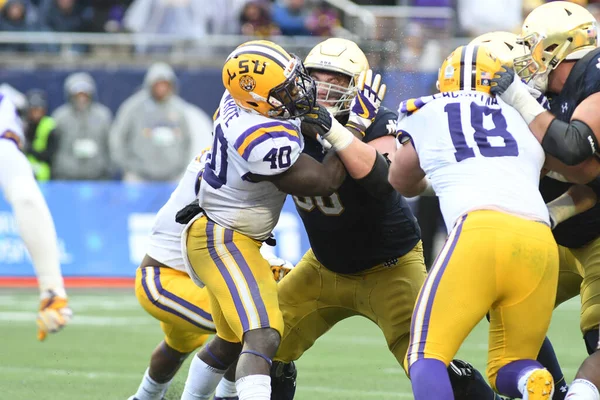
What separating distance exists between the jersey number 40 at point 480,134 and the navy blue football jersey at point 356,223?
0.72 m

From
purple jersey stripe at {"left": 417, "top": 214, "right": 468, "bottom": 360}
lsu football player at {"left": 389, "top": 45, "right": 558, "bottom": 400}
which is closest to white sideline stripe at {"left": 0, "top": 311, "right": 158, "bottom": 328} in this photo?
lsu football player at {"left": 389, "top": 45, "right": 558, "bottom": 400}

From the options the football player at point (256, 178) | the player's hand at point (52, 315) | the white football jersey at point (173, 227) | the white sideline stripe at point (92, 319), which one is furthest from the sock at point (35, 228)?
the white sideline stripe at point (92, 319)

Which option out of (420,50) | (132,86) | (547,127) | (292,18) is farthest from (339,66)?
(292,18)

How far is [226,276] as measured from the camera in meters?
4.63

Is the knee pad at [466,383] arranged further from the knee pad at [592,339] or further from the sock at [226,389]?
the sock at [226,389]

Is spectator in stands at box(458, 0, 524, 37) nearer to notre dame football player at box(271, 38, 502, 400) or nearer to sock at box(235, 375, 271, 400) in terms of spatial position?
notre dame football player at box(271, 38, 502, 400)

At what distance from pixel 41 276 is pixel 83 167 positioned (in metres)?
7.00

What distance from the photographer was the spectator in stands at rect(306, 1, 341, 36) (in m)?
13.1

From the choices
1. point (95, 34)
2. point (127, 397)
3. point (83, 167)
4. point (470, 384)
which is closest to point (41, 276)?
point (127, 397)

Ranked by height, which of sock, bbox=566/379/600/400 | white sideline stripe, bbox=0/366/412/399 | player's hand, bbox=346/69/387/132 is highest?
player's hand, bbox=346/69/387/132

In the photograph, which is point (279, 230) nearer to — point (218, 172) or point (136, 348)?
point (136, 348)

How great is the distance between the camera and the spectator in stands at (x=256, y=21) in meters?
13.0

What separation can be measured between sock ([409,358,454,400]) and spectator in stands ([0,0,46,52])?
9702mm

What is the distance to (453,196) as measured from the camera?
426 cm
